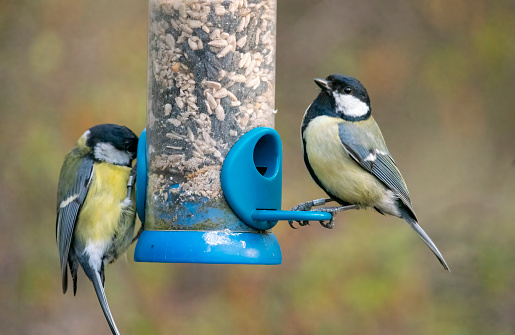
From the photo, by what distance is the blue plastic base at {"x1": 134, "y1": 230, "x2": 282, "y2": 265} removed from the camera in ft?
13.8

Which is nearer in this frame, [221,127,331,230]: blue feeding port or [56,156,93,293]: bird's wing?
[221,127,331,230]: blue feeding port

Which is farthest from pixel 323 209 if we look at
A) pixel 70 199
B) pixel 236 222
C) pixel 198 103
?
pixel 70 199

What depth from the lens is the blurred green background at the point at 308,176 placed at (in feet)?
24.1

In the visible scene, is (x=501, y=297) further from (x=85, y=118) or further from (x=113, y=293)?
(x=85, y=118)

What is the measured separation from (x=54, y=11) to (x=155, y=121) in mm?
4109

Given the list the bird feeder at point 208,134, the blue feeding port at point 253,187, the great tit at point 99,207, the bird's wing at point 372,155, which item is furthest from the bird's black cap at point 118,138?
the bird's wing at point 372,155

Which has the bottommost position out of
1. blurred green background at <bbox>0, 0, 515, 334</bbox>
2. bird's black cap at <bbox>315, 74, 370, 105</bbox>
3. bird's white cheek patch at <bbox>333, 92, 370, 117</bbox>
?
blurred green background at <bbox>0, 0, 515, 334</bbox>

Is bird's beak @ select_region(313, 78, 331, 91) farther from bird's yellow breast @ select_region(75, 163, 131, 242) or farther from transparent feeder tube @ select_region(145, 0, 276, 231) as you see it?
bird's yellow breast @ select_region(75, 163, 131, 242)

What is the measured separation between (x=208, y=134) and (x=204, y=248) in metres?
0.67

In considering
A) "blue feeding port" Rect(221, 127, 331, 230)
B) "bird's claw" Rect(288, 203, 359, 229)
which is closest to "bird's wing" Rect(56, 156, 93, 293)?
A: "blue feeding port" Rect(221, 127, 331, 230)

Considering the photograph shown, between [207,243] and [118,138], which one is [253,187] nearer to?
[207,243]

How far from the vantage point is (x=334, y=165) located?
4844 mm

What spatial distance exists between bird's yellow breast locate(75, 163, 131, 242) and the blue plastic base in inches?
21.3

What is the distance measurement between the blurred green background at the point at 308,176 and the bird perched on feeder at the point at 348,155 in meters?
2.55
